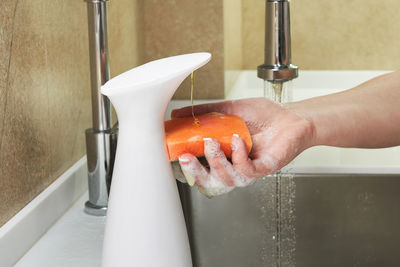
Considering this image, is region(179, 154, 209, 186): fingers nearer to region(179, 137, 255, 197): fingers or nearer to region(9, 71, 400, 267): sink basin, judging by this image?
region(179, 137, 255, 197): fingers

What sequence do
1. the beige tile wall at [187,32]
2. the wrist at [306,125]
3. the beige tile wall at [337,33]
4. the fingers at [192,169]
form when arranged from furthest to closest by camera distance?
1. the beige tile wall at [337,33]
2. the beige tile wall at [187,32]
3. the wrist at [306,125]
4. the fingers at [192,169]

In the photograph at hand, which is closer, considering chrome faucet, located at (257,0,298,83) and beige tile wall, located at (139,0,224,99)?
chrome faucet, located at (257,0,298,83)

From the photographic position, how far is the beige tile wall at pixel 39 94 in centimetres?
59

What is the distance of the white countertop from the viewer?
589mm

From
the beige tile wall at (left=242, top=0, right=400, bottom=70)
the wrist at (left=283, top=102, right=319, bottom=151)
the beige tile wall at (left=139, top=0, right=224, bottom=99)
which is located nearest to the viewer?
the wrist at (left=283, top=102, right=319, bottom=151)

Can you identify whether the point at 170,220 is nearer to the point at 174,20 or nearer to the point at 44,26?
the point at 44,26

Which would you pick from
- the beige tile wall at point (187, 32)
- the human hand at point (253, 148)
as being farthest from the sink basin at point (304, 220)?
the beige tile wall at point (187, 32)

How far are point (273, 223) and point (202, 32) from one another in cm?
55

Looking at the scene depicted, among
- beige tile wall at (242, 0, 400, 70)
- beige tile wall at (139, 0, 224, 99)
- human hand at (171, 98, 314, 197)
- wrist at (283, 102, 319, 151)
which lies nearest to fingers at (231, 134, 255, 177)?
human hand at (171, 98, 314, 197)

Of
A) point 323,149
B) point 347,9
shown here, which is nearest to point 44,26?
point 323,149

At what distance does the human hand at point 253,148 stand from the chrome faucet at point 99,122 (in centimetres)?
12

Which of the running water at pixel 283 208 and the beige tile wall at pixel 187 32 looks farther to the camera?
the beige tile wall at pixel 187 32

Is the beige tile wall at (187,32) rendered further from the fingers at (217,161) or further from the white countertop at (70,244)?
the fingers at (217,161)

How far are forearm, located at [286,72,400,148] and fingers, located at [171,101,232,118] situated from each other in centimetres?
8
